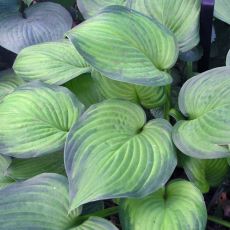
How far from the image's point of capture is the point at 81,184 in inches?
28.5

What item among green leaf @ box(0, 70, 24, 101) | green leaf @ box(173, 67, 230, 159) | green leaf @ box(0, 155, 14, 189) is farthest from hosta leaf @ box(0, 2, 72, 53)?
green leaf @ box(173, 67, 230, 159)

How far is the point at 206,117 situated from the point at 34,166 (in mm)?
387

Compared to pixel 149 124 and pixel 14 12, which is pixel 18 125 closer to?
pixel 149 124

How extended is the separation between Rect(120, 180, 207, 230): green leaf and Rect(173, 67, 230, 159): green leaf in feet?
0.29

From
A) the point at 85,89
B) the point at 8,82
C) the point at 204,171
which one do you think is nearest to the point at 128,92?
the point at 85,89

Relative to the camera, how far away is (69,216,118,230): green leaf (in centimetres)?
76

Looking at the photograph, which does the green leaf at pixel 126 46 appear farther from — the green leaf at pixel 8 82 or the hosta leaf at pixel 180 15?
the green leaf at pixel 8 82

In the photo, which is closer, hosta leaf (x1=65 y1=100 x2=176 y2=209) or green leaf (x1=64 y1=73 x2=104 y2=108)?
hosta leaf (x1=65 y1=100 x2=176 y2=209)

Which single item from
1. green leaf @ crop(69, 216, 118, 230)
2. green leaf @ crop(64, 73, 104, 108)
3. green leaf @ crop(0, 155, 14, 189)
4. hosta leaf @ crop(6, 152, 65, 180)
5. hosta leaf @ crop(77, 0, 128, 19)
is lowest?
green leaf @ crop(0, 155, 14, 189)

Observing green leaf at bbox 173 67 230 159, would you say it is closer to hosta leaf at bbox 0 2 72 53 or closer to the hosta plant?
the hosta plant

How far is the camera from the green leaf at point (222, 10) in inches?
41.4

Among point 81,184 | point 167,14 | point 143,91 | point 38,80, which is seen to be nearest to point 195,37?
point 167,14

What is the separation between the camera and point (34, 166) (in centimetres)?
95

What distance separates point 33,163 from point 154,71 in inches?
13.3
